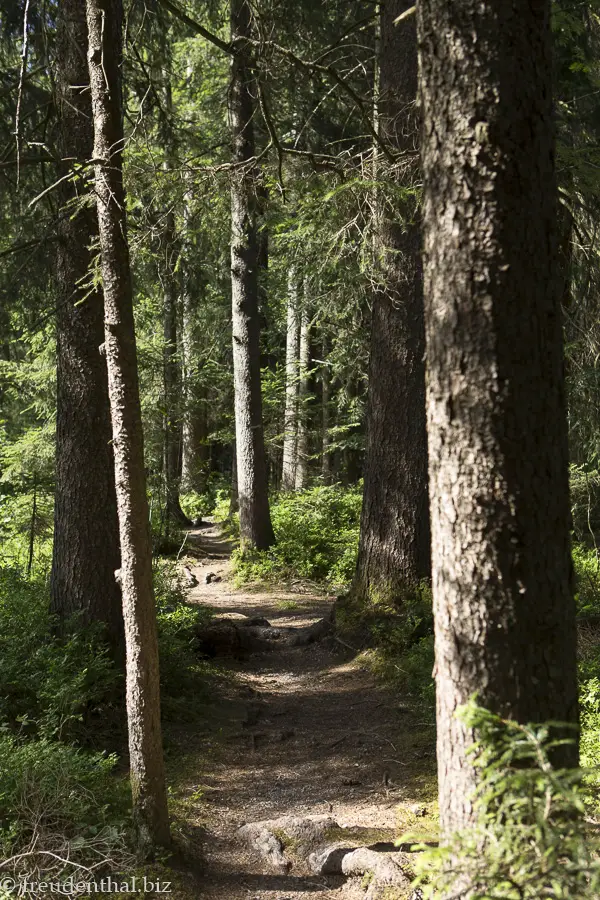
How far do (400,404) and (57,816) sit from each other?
211 inches

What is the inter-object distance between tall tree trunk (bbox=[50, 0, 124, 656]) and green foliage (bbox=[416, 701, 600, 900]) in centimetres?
427

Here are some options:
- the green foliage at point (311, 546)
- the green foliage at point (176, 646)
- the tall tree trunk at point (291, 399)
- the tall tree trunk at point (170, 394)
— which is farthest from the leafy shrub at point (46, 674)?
the tall tree trunk at point (291, 399)

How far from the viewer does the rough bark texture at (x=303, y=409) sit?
17.4 metres

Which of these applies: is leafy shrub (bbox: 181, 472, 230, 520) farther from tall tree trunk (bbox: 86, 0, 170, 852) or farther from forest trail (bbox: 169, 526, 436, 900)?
tall tree trunk (bbox: 86, 0, 170, 852)

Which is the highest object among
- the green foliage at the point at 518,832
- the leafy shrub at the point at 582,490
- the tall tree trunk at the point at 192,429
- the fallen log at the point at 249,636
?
the tall tree trunk at the point at 192,429

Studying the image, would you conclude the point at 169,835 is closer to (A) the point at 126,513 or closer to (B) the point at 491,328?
(A) the point at 126,513

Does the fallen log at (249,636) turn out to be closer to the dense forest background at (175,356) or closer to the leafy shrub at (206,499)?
the dense forest background at (175,356)

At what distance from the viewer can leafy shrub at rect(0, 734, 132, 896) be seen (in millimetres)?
4020

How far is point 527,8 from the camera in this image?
287cm

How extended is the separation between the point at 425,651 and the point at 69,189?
17.6ft

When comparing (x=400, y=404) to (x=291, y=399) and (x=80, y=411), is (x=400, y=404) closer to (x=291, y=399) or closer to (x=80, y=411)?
(x=80, y=411)

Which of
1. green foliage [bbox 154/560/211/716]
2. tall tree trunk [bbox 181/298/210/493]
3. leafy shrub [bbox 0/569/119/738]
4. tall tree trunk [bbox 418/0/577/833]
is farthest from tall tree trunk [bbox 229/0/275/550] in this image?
tall tree trunk [bbox 418/0/577/833]

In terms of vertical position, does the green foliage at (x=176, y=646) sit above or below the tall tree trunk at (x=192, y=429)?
below

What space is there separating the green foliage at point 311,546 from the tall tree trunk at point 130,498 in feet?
26.5
